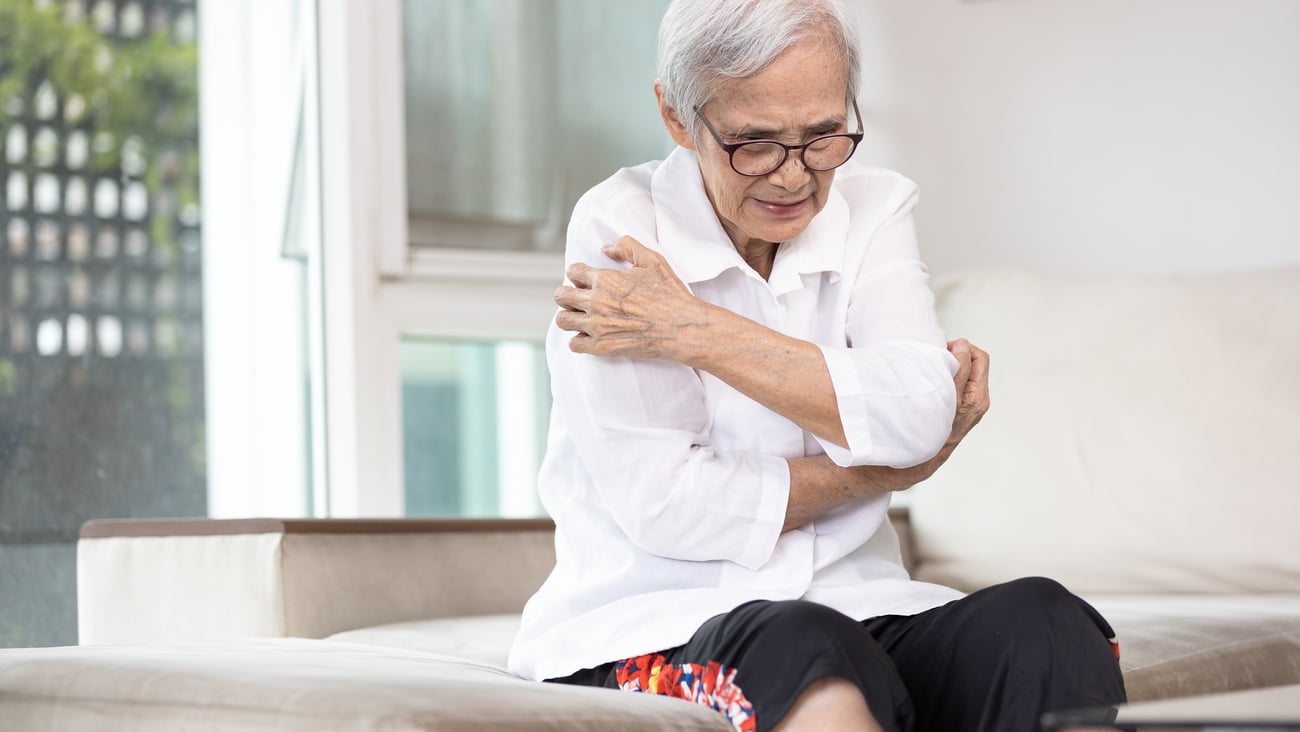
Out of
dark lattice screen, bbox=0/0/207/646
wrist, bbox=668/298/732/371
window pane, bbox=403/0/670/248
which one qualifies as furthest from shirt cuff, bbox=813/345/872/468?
dark lattice screen, bbox=0/0/207/646

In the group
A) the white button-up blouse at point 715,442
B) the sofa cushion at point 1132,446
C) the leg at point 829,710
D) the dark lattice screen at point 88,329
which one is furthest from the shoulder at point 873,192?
the dark lattice screen at point 88,329

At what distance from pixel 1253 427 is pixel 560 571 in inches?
49.7

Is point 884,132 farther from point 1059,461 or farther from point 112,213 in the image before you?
point 112,213

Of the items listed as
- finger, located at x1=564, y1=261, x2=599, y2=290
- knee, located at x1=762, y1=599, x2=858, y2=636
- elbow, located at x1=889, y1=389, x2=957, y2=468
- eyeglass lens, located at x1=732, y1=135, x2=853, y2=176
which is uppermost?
eyeglass lens, located at x1=732, y1=135, x2=853, y2=176

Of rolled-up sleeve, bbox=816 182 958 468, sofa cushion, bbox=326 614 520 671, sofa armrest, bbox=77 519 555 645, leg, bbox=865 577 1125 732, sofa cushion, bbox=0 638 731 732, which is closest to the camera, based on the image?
sofa cushion, bbox=0 638 731 732

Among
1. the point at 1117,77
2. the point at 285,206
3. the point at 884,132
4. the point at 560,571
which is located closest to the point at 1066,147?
the point at 1117,77

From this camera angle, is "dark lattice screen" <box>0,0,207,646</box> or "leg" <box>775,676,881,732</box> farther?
"dark lattice screen" <box>0,0,207,646</box>

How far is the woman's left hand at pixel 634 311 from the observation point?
1.30 metres

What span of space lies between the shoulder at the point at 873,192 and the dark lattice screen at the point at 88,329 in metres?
1.98

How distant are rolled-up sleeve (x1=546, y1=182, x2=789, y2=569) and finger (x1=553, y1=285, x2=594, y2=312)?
0.05 metres

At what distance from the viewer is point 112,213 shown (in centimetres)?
307

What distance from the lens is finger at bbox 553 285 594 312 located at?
4.41 feet

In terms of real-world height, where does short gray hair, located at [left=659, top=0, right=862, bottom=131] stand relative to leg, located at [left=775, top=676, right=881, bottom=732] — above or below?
above

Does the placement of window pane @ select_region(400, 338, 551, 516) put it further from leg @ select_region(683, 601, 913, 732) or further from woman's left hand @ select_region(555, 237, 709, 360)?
leg @ select_region(683, 601, 913, 732)
